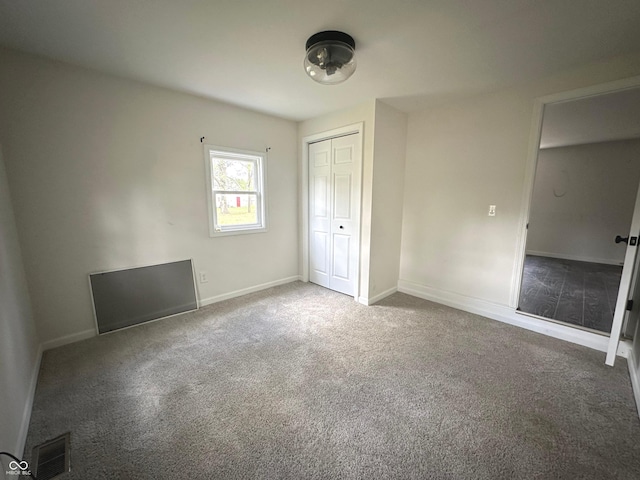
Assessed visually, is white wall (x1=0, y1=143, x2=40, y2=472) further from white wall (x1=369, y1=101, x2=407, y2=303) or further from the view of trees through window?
white wall (x1=369, y1=101, x2=407, y2=303)

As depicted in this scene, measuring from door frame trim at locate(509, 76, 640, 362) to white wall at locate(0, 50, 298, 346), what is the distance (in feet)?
10.2

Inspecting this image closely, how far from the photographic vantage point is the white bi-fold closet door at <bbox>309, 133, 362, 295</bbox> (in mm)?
3307

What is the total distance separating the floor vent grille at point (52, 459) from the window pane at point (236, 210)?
2320 millimetres

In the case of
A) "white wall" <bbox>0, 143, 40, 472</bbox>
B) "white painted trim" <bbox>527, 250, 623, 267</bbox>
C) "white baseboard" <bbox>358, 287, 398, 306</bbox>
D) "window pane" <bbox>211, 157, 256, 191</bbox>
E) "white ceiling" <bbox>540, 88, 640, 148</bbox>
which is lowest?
"white baseboard" <bbox>358, 287, 398, 306</bbox>

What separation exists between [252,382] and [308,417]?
0.53 m

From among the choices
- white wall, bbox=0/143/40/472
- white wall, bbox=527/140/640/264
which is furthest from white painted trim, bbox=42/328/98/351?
white wall, bbox=527/140/640/264

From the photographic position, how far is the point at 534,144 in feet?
8.33

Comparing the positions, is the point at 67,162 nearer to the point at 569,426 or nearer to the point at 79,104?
the point at 79,104

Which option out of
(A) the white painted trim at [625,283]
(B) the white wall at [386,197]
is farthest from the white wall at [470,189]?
(A) the white painted trim at [625,283]

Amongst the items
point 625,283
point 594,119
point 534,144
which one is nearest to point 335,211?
point 534,144

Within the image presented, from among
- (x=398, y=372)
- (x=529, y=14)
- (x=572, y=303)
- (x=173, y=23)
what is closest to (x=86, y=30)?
(x=173, y=23)

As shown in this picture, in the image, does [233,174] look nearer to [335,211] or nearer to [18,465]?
[335,211]

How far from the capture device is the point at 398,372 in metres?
2.04

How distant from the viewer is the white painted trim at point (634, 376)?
1.73m
